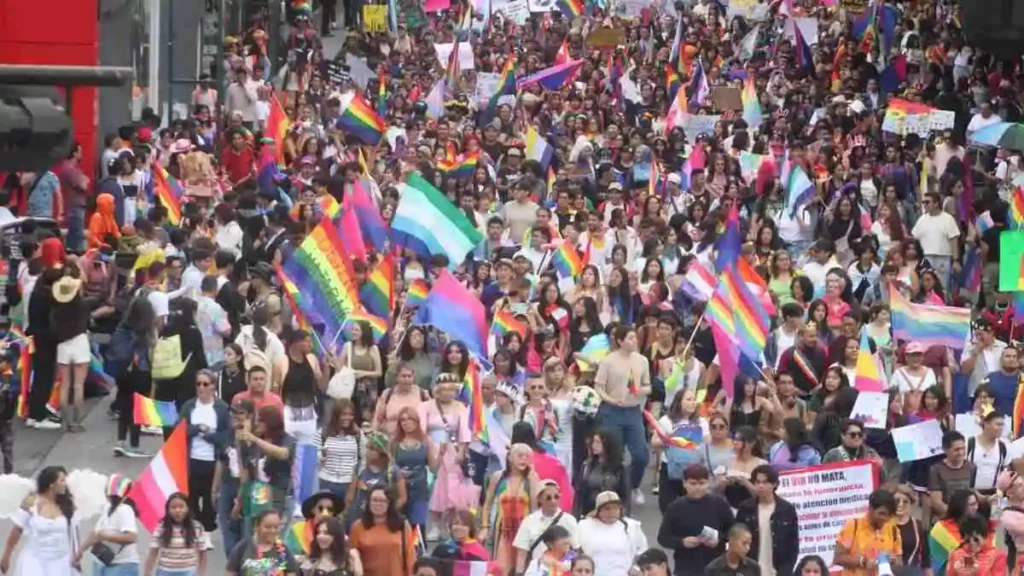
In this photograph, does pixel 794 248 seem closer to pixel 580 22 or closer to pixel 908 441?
pixel 908 441

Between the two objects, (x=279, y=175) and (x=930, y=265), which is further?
(x=279, y=175)

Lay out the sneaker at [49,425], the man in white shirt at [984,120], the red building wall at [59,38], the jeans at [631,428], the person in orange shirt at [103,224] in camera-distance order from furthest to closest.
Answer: the man in white shirt at [984,120] < the red building wall at [59,38] < the person in orange shirt at [103,224] < the sneaker at [49,425] < the jeans at [631,428]

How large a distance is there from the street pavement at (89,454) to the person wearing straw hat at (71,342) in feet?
0.69

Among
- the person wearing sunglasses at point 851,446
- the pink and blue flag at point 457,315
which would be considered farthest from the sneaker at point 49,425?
the person wearing sunglasses at point 851,446

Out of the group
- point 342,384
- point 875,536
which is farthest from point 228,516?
point 875,536

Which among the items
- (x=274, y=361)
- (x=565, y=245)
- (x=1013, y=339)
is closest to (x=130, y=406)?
(x=274, y=361)

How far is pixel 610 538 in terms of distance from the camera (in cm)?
1584

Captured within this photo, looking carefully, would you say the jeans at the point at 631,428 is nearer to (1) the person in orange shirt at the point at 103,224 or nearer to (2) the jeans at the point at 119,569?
(2) the jeans at the point at 119,569

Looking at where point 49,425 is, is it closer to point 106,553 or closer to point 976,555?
point 106,553

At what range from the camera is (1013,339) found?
22156 millimetres

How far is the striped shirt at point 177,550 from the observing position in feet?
51.7

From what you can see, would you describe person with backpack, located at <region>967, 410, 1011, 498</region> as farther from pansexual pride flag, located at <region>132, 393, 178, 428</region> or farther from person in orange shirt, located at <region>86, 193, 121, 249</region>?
person in orange shirt, located at <region>86, 193, 121, 249</region>

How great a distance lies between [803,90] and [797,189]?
842 centimetres

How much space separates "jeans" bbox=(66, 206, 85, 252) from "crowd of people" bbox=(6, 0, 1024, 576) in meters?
0.03
